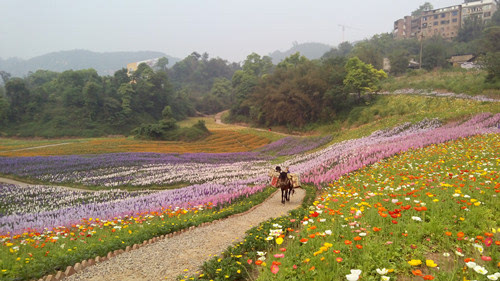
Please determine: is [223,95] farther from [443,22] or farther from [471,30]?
[443,22]

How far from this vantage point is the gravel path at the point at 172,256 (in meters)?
6.35

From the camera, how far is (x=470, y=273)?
3582 millimetres

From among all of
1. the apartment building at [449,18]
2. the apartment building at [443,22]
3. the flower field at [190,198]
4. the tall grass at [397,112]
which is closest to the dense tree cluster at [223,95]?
the tall grass at [397,112]

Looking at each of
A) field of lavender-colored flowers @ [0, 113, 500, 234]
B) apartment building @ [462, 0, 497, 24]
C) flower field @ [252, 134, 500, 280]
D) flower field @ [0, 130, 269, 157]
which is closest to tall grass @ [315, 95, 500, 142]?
field of lavender-colored flowers @ [0, 113, 500, 234]

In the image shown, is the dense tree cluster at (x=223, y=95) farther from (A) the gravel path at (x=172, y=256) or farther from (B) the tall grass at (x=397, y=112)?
(A) the gravel path at (x=172, y=256)

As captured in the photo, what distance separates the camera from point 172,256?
723 centimetres

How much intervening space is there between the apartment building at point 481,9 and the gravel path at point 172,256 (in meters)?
129

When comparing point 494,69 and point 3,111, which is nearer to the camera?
point 494,69

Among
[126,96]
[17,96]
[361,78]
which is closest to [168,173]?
[361,78]

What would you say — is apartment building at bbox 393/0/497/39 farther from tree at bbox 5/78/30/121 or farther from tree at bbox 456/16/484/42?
tree at bbox 5/78/30/121

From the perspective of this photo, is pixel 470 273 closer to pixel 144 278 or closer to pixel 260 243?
pixel 260 243

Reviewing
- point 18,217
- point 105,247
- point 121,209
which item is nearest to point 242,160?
point 121,209

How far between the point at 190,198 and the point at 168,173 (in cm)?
903

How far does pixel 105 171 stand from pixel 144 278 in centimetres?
2133
